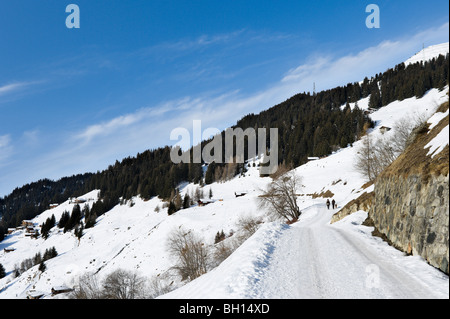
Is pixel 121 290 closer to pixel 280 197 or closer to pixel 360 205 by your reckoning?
pixel 280 197

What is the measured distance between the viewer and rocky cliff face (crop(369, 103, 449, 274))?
8297 millimetres

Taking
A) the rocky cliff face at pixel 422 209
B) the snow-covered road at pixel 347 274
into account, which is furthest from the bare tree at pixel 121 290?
the rocky cliff face at pixel 422 209

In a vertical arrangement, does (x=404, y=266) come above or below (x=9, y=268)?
above

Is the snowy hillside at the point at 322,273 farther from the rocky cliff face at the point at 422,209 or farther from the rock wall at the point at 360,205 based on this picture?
the rock wall at the point at 360,205

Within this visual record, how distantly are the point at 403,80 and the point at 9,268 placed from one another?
20689 cm

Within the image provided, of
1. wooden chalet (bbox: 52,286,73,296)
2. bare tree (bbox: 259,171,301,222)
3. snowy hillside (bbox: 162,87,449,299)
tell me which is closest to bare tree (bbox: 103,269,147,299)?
wooden chalet (bbox: 52,286,73,296)

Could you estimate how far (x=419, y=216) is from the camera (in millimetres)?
9930

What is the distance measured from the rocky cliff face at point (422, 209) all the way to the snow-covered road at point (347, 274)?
1.90ft

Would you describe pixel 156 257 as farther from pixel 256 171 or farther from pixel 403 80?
pixel 403 80

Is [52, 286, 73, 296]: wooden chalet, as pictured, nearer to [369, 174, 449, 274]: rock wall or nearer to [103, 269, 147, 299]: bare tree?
[103, 269, 147, 299]: bare tree

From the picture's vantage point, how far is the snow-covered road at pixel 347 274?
7.13 metres

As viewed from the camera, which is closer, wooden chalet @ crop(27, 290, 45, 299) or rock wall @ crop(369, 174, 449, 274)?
rock wall @ crop(369, 174, 449, 274)
